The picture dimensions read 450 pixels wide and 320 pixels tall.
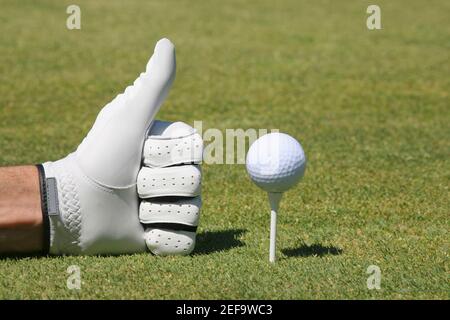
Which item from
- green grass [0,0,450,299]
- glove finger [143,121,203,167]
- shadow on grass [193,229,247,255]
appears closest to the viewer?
green grass [0,0,450,299]

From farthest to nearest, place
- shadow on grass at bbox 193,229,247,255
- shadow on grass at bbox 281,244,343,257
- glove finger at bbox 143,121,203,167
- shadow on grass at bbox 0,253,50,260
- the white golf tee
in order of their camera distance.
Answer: shadow on grass at bbox 193,229,247,255, shadow on grass at bbox 281,244,343,257, shadow on grass at bbox 0,253,50,260, glove finger at bbox 143,121,203,167, the white golf tee

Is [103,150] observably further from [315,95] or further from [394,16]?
[394,16]

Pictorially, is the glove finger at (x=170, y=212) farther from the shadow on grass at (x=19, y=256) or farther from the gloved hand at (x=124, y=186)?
the shadow on grass at (x=19, y=256)

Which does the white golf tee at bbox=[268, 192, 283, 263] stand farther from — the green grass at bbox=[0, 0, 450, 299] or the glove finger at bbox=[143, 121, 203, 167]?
the glove finger at bbox=[143, 121, 203, 167]

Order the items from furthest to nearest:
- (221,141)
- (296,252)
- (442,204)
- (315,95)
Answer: (315,95) < (221,141) < (442,204) < (296,252)

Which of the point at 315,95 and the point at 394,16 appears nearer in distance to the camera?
the point at 315,95

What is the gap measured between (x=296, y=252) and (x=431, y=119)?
283 inches

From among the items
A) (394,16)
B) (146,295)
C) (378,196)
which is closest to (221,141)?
(378,196)

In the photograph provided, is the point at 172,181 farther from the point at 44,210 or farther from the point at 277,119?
the point at 277,119

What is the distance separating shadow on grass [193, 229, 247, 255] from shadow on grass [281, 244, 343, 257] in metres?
0.44

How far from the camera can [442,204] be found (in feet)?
29.1

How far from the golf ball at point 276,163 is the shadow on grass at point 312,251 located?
2.35ft

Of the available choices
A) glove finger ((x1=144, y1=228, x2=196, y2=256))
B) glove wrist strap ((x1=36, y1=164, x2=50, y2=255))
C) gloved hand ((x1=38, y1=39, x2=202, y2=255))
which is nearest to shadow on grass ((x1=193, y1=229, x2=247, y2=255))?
glove finger ((x1=144, y1=228, x2=196, y2=256))

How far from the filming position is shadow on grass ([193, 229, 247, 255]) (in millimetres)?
7141
